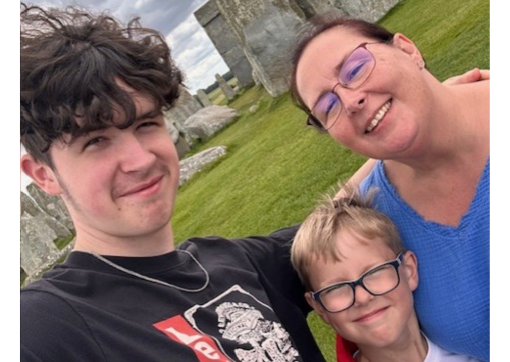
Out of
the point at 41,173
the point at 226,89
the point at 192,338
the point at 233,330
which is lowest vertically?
the point at 226,89

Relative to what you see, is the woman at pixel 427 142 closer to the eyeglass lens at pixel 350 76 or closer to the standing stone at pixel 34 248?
the eyeglass lens at pixel 350 76

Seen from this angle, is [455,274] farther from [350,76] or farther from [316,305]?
[350,76]

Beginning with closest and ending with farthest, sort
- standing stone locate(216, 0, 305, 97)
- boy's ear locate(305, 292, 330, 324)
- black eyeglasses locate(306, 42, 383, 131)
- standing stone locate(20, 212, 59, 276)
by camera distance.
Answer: black eyeglasses locate(306, 42, 383, 131) → boy's ear locate(305, 292, 330, 324) → standing stone locate(216, 0, 305, 97) → standing stone locate(20, 212, 59, 276)

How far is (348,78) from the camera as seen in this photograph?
2146 mm

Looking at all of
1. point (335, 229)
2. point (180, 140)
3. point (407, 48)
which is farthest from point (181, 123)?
point (407, 48)

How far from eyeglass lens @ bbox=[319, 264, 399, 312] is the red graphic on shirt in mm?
678

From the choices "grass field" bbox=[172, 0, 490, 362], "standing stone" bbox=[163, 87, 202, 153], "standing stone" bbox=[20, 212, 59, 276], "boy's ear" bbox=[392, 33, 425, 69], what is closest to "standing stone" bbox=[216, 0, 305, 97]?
"grass field" bbox=[172, 0, 490, 362]

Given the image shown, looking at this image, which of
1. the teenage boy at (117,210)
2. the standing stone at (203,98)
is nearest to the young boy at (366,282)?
the teenage boy at (117,210)

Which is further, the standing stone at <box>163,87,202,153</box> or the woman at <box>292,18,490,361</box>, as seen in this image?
the standing stone at <box>163,87,202,153</box>

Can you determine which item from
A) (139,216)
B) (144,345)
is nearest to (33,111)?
(139,216)

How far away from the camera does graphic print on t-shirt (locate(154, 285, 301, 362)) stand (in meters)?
1.81

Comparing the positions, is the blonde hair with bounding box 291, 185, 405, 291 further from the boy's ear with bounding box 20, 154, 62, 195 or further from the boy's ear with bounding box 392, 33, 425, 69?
the boy's ear with bounding box 20, 154, 62, 195

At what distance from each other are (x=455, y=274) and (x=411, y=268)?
25 centimetres

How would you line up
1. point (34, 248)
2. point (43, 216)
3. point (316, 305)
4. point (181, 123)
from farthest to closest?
point (181, 123) < point (43, 216) < point (34, 248) < point (316, 305)
